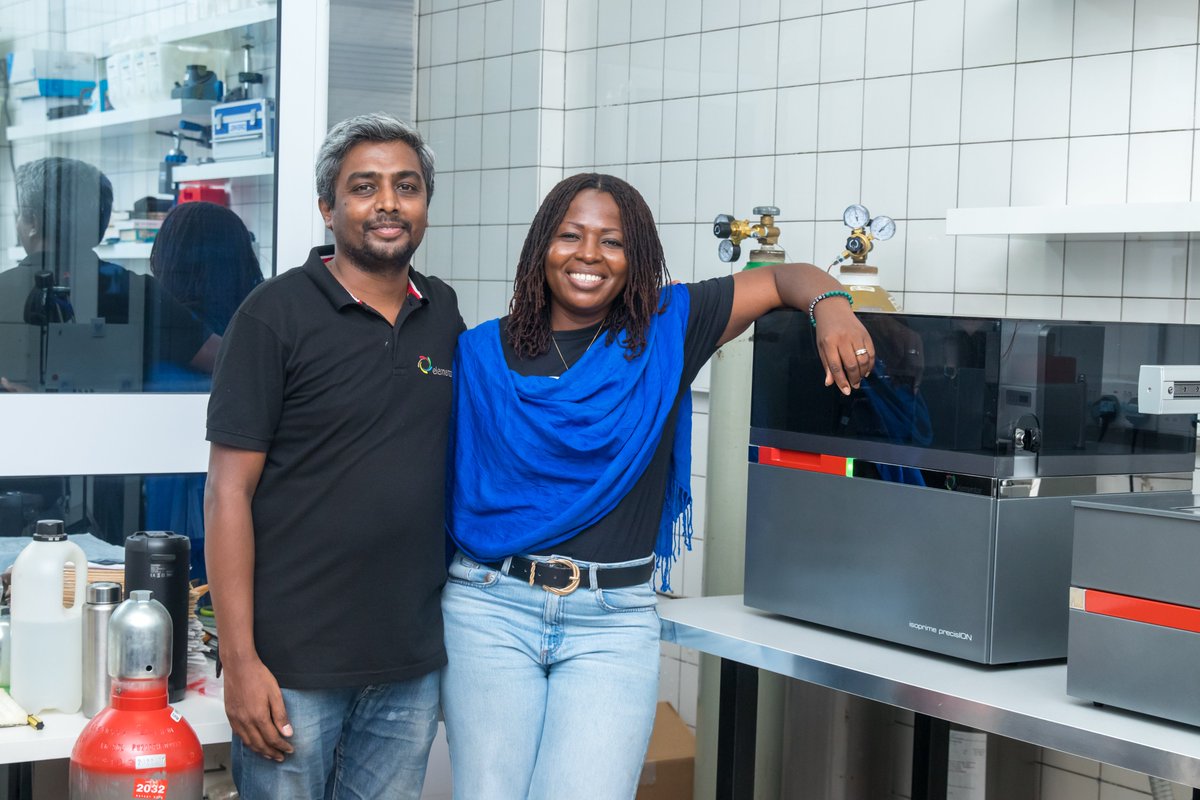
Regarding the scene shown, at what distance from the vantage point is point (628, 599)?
5.67 ft

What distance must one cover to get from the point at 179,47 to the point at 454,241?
1777 mm

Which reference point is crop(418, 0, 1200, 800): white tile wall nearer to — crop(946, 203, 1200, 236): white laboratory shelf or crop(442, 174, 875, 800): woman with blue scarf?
crop(946, 203, 1200, 236): white laboratory shelf

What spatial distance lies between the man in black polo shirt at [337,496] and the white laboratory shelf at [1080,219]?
39.3 inches

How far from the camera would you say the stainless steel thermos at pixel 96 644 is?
1796 millimetres

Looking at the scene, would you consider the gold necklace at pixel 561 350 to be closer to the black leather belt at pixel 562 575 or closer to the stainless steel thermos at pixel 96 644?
the black leather belt at pixel 562 575

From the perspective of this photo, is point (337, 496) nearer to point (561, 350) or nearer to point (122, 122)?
point (561, 350)

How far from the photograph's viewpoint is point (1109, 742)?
1.43 meters

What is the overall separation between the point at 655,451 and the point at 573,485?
13 cm

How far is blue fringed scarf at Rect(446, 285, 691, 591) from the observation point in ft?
5.67

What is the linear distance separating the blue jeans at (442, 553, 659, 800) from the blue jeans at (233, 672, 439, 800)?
0.22 feet

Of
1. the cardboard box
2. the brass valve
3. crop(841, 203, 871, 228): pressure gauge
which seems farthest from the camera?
the cardboard box

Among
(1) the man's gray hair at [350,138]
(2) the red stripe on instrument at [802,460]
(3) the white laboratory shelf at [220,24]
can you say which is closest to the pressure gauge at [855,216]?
(2) the red stripe on instrument at [802,460]

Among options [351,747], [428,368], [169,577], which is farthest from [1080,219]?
[169,577]

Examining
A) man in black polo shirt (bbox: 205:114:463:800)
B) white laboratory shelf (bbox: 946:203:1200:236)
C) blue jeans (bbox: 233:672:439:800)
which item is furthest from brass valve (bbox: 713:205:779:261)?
blue jeans (bbox: 233:672:439:800)
